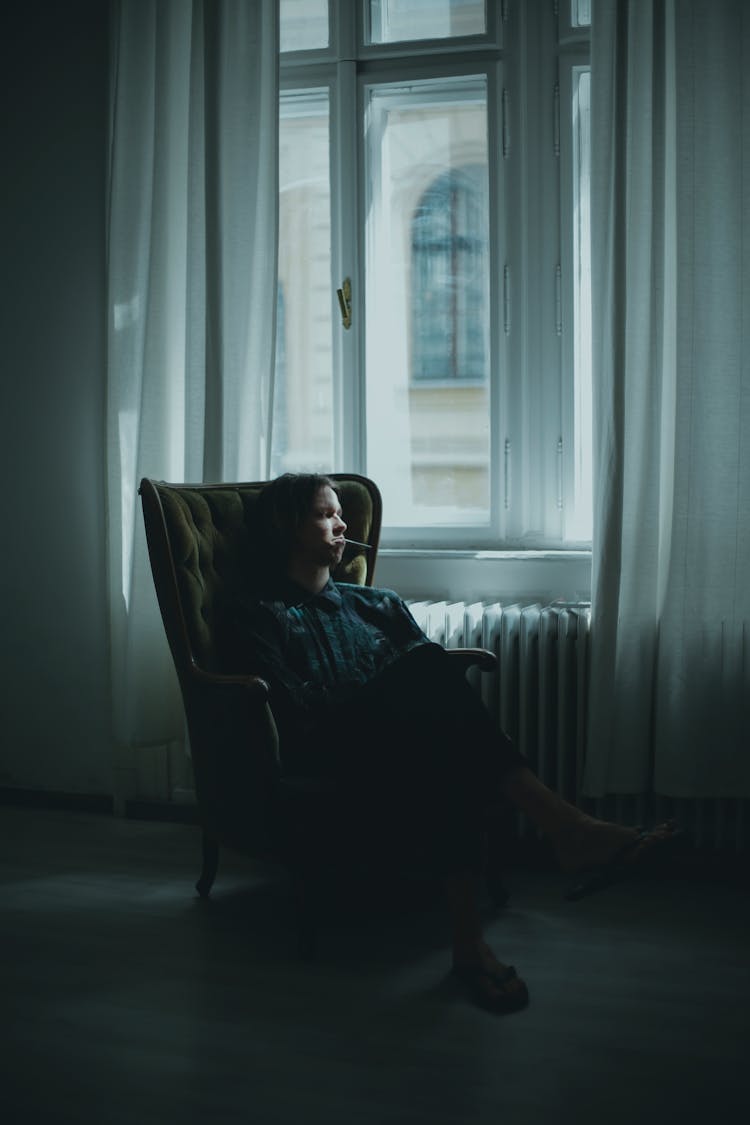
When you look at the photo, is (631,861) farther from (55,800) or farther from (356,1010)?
(55,800)

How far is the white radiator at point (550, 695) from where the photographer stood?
290cm

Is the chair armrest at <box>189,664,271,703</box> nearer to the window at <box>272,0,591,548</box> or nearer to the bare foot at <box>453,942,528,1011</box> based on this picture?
the bare foot at <box>453,942,528,1011</box>

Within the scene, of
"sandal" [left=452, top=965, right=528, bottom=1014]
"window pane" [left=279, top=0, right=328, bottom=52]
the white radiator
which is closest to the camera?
"sandal" [left=452, top=965, right=528, bottom=1014]

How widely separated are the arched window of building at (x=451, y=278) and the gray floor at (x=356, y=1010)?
1.47 meters

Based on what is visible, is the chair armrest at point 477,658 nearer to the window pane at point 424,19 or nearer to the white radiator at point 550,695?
the white radiator at point 550,695

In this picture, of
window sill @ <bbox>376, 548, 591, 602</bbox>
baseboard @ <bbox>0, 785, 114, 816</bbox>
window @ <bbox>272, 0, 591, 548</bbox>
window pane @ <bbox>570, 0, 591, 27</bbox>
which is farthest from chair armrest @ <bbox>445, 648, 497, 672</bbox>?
window pane @ <bbox>570, 0, 591, 27</bbox>

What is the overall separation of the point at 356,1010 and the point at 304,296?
83.5 inches

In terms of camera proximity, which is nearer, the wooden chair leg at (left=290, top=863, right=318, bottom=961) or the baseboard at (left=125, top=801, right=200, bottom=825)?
the wooden chair leg at (left=290, top=863, right=318, bottom=961)

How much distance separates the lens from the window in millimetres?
3131

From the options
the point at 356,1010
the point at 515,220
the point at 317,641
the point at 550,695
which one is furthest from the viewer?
the point at 515,220

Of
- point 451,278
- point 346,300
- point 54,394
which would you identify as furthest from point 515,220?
point 54,394

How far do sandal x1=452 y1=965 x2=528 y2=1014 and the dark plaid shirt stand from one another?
0.62 metres

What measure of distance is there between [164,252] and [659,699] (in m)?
1.83

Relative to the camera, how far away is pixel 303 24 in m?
3.34
